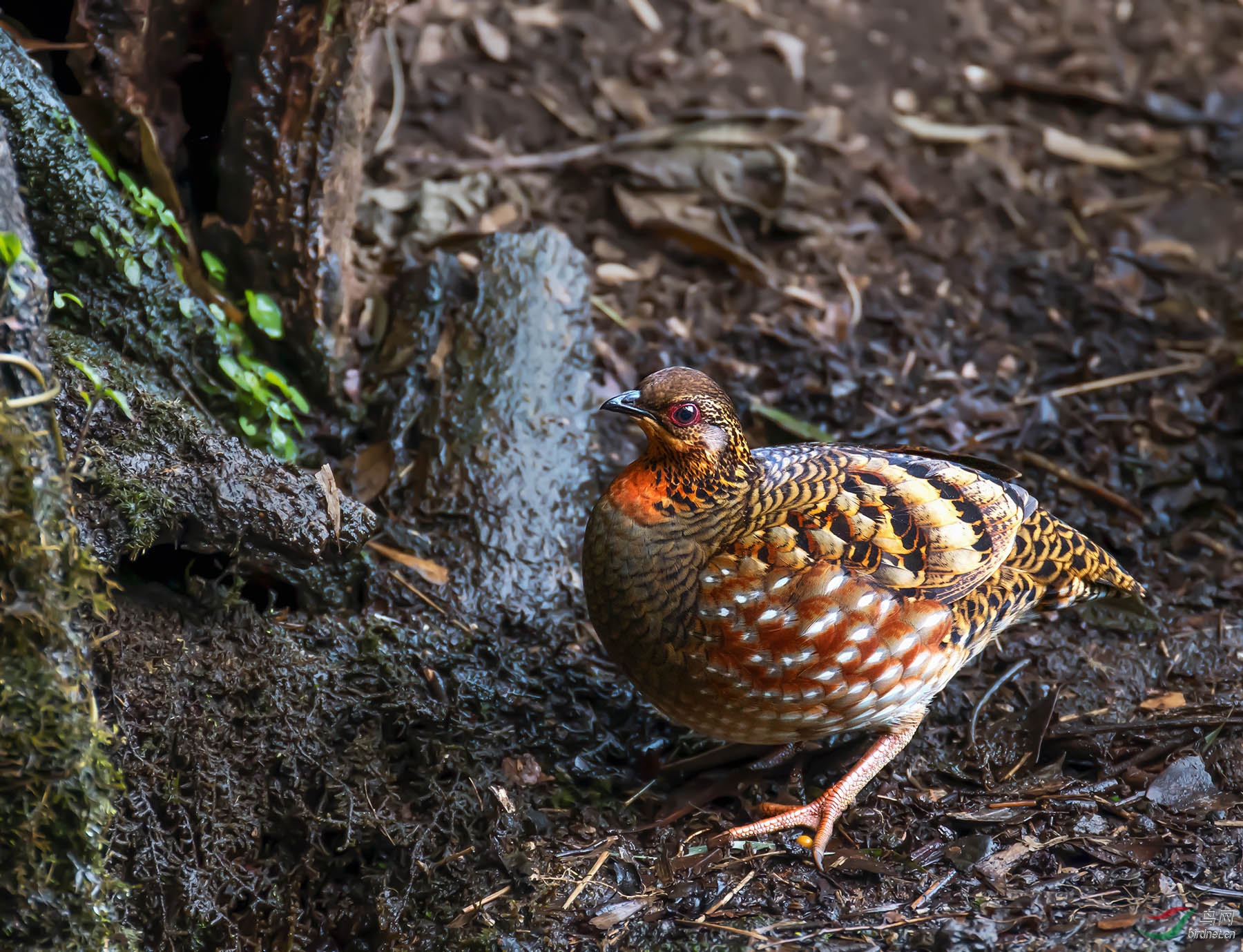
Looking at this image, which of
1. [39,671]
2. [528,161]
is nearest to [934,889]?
[39,671]

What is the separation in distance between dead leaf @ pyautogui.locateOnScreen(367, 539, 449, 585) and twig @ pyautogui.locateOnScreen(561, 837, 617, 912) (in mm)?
1332

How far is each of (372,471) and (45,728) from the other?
2.21 m

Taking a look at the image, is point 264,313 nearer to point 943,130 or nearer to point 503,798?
point 503,798

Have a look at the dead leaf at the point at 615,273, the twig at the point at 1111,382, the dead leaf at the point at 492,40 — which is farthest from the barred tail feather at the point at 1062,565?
the dead leaf at the point at 492,40

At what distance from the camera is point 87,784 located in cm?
276

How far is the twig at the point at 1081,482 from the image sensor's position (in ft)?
17.1

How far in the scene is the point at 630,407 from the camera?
3844 mm

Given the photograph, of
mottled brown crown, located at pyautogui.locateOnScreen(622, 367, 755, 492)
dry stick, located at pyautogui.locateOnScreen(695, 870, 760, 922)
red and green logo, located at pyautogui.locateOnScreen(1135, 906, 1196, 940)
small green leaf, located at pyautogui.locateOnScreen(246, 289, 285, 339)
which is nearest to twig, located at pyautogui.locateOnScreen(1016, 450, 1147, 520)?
mottled brown crown, located at pyautogui.locateOnScreen(622, 367, 755, 492)

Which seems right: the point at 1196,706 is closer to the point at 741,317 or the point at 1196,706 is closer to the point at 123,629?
the point at 741,317

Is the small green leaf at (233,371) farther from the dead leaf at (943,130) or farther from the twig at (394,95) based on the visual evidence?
the dead leaf at (943,130)

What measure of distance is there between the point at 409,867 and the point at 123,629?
48.6 inches

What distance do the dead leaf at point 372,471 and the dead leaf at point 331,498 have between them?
731 millimetres

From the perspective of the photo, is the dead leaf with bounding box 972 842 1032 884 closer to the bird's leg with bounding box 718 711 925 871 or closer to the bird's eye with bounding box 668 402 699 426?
the bird's leg with bounding box 718 711 925 871

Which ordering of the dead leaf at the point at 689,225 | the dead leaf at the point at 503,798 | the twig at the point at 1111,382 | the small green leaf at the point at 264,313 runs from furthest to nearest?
the dead leaf at the point at 689,225 → the twig at the point at 1111,382 → the small green leaf at the point at 264,313 → the dead leaf at the point at 503,798
